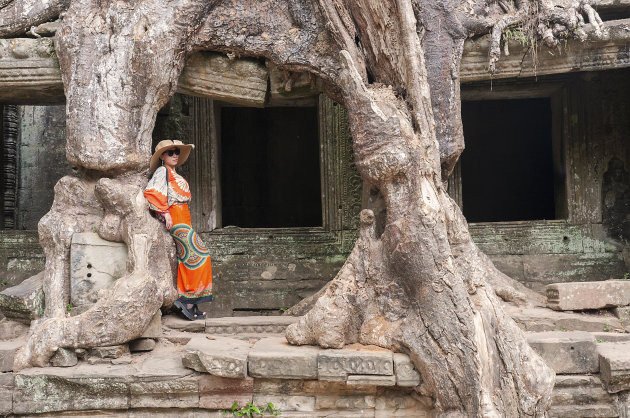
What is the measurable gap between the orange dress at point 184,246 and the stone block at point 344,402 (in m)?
1.55

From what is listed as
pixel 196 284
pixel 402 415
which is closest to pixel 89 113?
pixel 196 284

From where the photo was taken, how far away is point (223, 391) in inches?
165

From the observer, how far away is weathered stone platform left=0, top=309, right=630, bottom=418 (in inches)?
160

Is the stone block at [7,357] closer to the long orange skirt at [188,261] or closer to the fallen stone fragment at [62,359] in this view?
the fallen stone fragment at [62,359]

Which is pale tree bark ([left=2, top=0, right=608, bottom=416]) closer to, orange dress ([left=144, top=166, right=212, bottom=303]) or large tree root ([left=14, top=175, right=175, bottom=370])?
large tree root ([left=14, top=175, right=175, bottom=370])

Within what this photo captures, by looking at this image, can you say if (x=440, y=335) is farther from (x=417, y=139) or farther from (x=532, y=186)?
(x=532, y=186)

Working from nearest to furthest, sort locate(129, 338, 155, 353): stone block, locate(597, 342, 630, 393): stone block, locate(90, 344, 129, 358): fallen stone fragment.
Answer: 1. locate(597, 342, 630, 393): stone block
2. locate(90, 344, 129, 358): fallen stone fragment
3. locate(129, 338, 155, 353): stone block

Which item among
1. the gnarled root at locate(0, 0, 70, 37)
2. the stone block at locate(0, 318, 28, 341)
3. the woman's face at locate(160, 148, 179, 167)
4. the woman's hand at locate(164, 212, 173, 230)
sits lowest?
the stone block at locate(0, 318, 28, 341)

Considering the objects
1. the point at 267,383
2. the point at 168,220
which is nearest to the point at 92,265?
the point at 168,220

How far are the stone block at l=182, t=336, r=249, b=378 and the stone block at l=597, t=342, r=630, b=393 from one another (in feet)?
8.34

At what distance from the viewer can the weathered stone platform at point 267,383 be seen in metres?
4.07

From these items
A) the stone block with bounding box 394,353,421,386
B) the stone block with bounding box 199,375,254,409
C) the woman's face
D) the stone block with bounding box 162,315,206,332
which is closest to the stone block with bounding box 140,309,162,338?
the stone block with bounding box 162,315,206,332

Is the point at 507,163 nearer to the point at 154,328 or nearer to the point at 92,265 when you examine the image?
the point at 154,328

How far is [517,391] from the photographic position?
3996 mm
